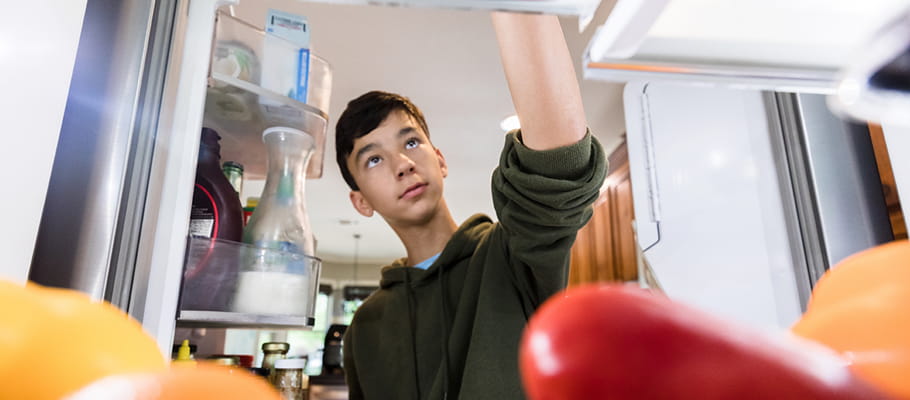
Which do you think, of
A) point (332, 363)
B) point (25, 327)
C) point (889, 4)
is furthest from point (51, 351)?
point (332, 363)

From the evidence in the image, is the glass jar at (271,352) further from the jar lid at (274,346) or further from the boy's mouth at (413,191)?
the boy's mouth at (413,191)

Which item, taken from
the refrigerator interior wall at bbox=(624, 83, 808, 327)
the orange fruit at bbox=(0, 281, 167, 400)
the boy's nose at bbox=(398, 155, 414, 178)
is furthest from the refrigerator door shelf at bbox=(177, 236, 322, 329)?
the refrigerator interior wall at bbox=(624, 83, 808, 327)

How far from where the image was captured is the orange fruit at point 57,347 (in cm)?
15

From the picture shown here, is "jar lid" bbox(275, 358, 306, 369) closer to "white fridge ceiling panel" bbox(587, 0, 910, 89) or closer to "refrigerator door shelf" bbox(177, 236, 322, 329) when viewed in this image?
"refrigerator door shelf" bbox(177, 236, 322, 329)

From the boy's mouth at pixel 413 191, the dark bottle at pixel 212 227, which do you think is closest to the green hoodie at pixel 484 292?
the boy's mouth at pixel 413 191

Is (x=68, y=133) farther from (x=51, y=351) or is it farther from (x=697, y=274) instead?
(x=697, y=274)

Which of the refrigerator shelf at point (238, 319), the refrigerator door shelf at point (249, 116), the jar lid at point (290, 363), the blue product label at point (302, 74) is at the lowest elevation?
the jar lid at point (290, 363)

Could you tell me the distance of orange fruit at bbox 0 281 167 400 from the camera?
0.15m

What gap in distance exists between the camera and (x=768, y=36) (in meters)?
0.27

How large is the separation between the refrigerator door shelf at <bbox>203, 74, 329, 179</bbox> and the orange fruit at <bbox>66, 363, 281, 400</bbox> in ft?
2.01

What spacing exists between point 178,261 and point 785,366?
1.91 feet

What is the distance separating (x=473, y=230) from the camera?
96 centimetres

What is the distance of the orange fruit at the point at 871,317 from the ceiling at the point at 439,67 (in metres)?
1.42

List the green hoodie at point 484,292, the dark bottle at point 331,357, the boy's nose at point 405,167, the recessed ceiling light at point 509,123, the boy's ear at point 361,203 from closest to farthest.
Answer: the green hoodie at point 484,292, the boy's nose at point 405,167, the boy's ear at point 361,203, the recessed ceiling light at point 509,123, the dark bottle at point 331,357
